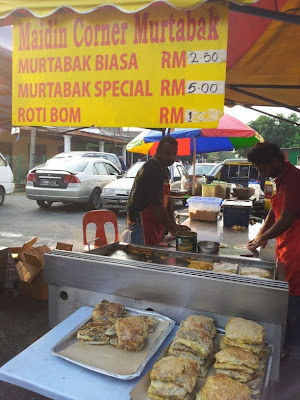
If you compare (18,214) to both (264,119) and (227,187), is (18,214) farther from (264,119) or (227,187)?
(264,119)

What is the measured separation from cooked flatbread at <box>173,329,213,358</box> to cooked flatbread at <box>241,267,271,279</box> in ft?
2.04

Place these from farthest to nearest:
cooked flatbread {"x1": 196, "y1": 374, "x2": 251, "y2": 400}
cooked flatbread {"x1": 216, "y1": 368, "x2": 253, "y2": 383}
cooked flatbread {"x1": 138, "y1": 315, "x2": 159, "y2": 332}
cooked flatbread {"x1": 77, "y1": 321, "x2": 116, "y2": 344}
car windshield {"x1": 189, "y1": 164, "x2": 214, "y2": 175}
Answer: car windshield {"x1": 189, "y1": 164, "x2": 214, "y2": 175}
cooked flatbread {"x1": 138, "y1": 315, "x2": 159, "y2": 332}
cooked flatbread {"x1": 77, "y1": 321, "x2": 116, "y2": 344}
cooked flatbread {"x1": 216, "y1": 368, "x2": 253, "y2": 383}
cooked flatbread {"x1": 196, "y1": 374, "x2": 251, "y2": 400}

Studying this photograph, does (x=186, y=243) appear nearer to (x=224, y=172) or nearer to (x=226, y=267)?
(x=226, y=267)

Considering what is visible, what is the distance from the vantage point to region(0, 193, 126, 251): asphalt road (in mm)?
7250

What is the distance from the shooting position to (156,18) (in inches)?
71.0

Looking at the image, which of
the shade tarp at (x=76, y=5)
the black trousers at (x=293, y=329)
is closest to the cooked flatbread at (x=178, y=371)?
the black trousers at (x=293, y=329)

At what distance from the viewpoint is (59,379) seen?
131 centimetres

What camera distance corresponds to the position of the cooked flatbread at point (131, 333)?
4.81 ft

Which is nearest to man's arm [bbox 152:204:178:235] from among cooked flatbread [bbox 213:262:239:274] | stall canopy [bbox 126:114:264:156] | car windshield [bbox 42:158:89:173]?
cooked flatbread [bbox 213:262:239:274]

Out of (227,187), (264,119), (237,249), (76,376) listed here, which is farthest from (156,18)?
(264,119)

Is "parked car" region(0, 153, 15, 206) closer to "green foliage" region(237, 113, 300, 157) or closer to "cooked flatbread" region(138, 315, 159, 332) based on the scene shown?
"cooked flatbread" region(138, 315, 159, 332)

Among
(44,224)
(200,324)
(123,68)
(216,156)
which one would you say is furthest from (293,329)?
(216,156)

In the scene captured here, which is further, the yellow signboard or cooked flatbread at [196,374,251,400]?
the yellow signboard

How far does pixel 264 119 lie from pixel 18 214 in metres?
29.1
